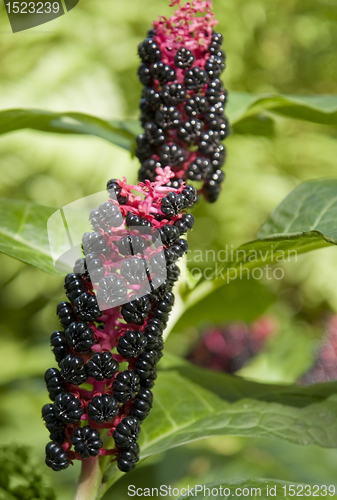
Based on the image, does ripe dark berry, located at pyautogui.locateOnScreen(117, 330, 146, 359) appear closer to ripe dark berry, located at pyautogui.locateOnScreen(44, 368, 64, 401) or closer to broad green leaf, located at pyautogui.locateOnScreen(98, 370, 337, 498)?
ripe dark berry, located at pyautogui.locateOnScreen(44, 368, 64, 401)

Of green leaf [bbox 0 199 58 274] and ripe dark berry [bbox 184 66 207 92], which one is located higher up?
ripe dark berry [bbox 184 66 207 92]

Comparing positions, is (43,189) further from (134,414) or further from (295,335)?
(134,414)

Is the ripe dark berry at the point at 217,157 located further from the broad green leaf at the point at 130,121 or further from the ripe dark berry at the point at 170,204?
the ripe dark berry at the point at 170,204

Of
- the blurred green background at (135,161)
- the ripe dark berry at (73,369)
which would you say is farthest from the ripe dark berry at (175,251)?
the blurred green background at (135,161)

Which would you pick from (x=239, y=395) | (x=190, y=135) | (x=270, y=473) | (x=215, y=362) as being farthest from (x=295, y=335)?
(x=190, y=135)

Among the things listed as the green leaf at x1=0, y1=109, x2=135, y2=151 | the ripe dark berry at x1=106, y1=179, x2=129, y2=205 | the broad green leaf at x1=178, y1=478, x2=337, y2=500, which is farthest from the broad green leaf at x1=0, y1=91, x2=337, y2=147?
the broad green leaf at x1=178, y1=478, x2=337, y2=500

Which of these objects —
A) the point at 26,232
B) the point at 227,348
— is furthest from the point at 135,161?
the point at 26,232

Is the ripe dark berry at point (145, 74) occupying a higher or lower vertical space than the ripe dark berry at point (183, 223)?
higher
